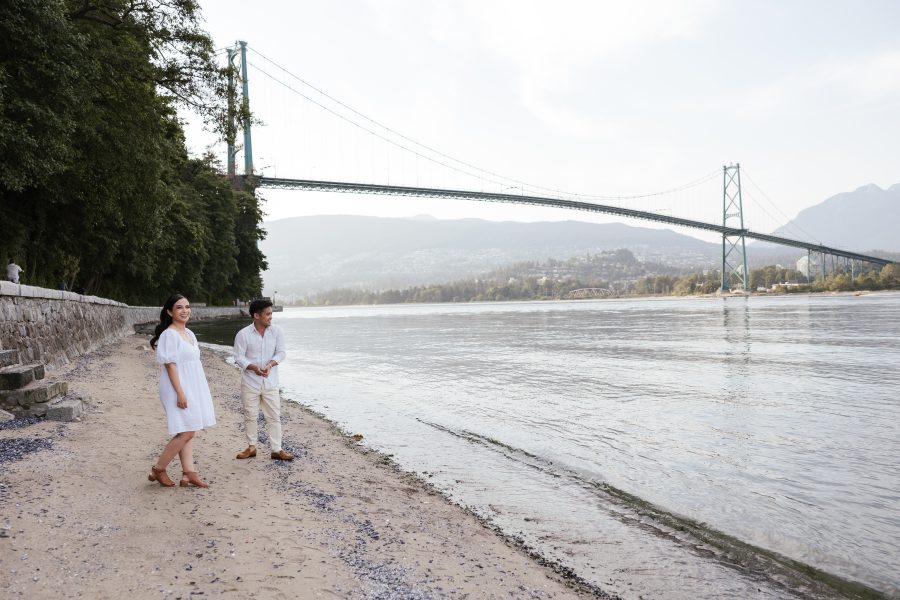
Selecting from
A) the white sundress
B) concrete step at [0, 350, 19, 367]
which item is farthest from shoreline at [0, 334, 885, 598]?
concrete step at [0, 350, 19, 367]

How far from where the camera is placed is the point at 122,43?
14.3 m

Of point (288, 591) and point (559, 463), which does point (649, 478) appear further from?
point (288, 591)

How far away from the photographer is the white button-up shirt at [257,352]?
566cm

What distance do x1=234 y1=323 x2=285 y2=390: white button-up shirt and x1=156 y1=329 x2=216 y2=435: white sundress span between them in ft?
3.06

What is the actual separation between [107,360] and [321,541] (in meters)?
11.5

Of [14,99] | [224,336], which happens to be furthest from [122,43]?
[224,336]

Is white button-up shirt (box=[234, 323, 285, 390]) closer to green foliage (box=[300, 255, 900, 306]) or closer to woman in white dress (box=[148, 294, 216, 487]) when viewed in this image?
woman in white dress (box=[148, 294, 216, 487])

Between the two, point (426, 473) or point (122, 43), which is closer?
point (426, 473)

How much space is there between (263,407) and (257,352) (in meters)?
0.55

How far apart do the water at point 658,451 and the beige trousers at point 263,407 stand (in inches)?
61.8

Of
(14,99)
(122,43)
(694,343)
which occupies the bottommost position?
(694,343)

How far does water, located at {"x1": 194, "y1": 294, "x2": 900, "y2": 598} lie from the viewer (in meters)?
4.42

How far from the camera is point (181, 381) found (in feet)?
15.2

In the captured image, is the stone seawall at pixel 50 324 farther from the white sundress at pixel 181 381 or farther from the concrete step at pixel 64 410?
the white sundress at pixel 181 381
